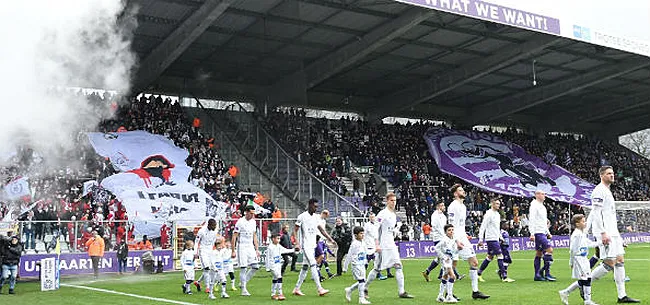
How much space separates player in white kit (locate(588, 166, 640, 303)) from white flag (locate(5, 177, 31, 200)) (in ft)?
52.7

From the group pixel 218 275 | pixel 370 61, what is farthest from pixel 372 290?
pixel 370 61

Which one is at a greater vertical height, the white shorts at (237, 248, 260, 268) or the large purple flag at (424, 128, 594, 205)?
the large purple flag at (424, 128, 594, 205)

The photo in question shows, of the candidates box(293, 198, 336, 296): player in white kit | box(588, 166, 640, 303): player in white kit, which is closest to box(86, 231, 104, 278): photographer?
box(293, 198, 336, 296): player in white kit

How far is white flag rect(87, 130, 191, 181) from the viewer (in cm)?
2956

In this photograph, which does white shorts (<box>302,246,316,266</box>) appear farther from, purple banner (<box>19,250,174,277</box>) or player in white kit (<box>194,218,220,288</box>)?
purple banner (<box>19,250,174,277</box>)

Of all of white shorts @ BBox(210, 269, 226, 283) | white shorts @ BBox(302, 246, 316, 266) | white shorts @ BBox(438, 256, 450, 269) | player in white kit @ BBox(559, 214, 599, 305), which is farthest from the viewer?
white shorts @ BBox(210, 269, 226, 283)

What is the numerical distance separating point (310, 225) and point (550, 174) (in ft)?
113

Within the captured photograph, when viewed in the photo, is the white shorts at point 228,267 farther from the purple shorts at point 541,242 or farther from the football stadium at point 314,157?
the purple shorts at point 541,242

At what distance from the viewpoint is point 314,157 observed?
3831 centimetres

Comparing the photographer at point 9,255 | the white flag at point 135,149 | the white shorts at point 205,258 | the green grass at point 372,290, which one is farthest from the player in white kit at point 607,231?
the white flag at point 135,149

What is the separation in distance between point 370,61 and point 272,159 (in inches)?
295

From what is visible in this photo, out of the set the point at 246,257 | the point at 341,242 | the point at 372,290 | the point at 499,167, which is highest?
the point at 499,167

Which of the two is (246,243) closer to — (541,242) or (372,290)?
(372,290)

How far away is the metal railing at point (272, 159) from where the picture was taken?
32.2 metres
